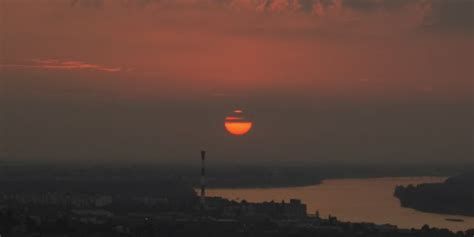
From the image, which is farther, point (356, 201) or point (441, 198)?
point (356, 201)

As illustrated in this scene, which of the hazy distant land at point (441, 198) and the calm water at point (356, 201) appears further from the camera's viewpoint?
the hazy distant land at point (441, 198)

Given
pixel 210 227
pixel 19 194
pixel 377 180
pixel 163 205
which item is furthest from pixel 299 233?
pixel 377 180

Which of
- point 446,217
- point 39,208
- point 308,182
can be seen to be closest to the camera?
point 39,208

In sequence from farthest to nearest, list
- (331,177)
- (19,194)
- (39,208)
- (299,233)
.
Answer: (331,177) < (19,194) < (39,208) < (299,233)

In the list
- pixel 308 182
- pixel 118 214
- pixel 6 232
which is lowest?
pixel 6 232

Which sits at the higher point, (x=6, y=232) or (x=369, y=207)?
(x=369, y=207)

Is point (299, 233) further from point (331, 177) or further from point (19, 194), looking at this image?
point (331, 177)

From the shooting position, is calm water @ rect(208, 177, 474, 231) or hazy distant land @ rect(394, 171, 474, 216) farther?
hazy distant land @ rect(394, 171, 474, 216)

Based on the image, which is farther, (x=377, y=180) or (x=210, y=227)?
(x=377, y=180)
